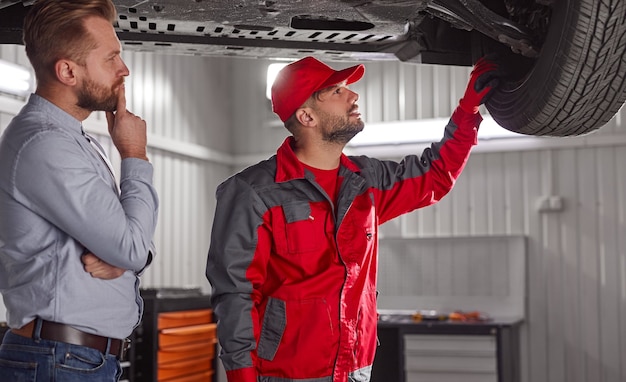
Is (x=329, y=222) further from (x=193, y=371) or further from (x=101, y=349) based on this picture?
(x=193, y=371)

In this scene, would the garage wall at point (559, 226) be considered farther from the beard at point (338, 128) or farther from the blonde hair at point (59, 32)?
the blonde hair at point (59, 32)

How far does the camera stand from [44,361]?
129 centimetres

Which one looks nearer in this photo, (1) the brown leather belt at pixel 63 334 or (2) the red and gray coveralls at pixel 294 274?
(1) the brown leather belt at pixel 63 334

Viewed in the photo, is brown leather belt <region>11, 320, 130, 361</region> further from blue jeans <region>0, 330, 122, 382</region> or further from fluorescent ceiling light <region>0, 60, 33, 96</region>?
Result: fluorescent ceiling light <region>0, 60, 33, 96</region>

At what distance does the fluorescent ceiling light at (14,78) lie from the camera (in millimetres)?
4230

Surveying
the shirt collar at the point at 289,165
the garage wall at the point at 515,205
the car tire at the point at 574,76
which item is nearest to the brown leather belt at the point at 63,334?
the shirt collar at the point at 289,165

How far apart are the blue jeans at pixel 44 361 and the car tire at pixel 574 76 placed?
1090mm

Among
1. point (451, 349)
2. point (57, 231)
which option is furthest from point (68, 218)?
point (451, 349)

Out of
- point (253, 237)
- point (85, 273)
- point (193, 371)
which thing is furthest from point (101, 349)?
point (193, 371)

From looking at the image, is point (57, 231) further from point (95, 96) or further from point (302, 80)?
point (302, 80)

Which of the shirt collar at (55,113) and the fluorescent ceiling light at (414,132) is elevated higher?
the fluorescent ceiling light at (414,132)

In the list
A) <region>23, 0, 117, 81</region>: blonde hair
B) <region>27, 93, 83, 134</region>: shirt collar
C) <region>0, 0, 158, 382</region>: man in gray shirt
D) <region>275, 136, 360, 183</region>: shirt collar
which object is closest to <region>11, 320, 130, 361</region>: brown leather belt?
<region>0, 0, 158, 382</region>: man in gray shirt

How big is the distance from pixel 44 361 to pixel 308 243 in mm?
807

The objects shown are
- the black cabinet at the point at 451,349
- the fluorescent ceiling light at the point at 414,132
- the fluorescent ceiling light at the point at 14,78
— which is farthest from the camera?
the fluorescent ceiling light at the point at 414,132
